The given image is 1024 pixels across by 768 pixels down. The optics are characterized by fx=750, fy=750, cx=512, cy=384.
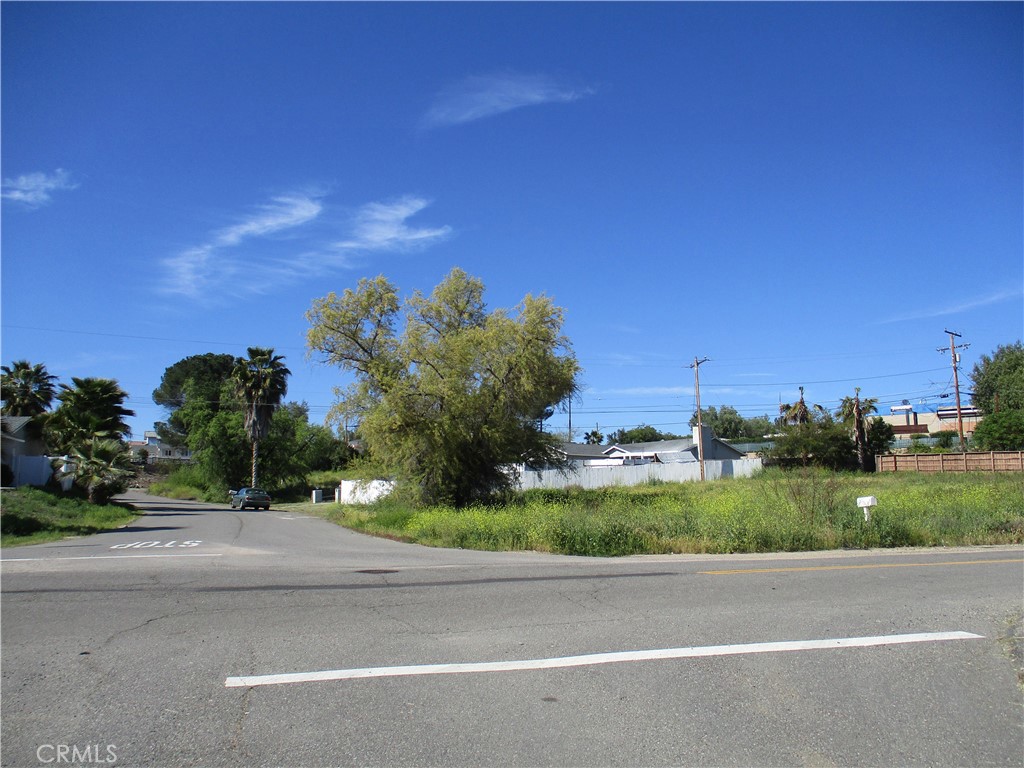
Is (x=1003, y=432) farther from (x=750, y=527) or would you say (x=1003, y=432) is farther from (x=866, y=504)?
(x=750, y=527)

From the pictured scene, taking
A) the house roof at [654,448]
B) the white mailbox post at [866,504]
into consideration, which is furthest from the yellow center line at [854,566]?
the house roof at [654,448]

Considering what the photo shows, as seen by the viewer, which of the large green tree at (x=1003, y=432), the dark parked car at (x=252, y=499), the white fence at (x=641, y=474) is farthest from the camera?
the large green tree at (x=1003, y=432)

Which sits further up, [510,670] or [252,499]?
[510,670]

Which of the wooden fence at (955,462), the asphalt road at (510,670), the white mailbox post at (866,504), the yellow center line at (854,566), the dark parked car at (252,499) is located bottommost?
the dark parked car at (252,499)

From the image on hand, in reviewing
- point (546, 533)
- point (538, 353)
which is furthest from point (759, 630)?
point (538, 353)

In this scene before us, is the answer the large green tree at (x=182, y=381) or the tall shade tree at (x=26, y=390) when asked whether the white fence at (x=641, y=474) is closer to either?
the tall shade tree at (x=26, y=390)

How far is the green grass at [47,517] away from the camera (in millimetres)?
21750

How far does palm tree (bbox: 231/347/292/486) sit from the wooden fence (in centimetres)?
4828

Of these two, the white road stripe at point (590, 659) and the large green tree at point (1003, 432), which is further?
the large green tree at point (1003, 432)

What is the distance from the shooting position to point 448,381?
3138 cm

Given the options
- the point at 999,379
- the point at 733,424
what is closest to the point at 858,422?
the point at 999,379

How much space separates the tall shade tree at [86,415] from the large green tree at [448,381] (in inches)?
658

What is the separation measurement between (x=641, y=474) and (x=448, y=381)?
96.1 ft

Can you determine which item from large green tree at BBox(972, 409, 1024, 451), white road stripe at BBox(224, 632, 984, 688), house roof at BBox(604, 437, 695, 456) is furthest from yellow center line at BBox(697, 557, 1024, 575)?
house roof at BBox(604, 437, 695, 456)
